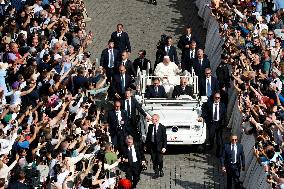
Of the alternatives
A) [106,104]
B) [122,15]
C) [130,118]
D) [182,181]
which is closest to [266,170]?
[182,181]

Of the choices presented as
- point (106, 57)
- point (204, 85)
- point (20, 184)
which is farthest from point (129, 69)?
point (20, 184)

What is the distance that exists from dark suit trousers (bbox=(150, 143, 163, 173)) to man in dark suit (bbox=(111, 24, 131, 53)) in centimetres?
676

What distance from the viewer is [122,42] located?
31141 millimetres

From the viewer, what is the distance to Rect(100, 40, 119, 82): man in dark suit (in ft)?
97.0

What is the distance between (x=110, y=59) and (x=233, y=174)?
286 inches

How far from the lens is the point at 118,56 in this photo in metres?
29.6

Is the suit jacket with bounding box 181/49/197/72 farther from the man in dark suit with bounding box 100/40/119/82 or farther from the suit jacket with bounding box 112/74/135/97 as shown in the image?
the suit jacket with bounding box 112/74/135/97

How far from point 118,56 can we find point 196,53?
8.19 feet

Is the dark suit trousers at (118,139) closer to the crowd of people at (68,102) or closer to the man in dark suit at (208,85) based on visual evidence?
the crowd of people at (68,102)

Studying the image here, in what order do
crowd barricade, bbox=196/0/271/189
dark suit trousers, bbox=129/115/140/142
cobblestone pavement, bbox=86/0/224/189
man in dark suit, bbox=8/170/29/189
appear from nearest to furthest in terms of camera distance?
man in dark suit, bbox=8/170/29/189 → crowd barricade, bbox=196/0/271/189 → dark suit trousers, bbox=129/115/140/142 → cobblestone pavement, bbox=86/0/224/189

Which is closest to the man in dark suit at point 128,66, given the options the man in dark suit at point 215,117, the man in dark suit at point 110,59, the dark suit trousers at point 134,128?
the man in dark suit at point 110,59

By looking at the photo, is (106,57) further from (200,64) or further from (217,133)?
(217,133)

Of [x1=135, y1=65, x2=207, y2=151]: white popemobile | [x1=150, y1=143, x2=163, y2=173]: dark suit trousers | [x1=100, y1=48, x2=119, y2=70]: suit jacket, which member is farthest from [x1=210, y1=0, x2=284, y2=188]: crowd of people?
[x1=100, y1=48, x2=119, y2=70]: suit jacket

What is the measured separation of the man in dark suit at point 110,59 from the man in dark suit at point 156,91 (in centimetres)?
240
